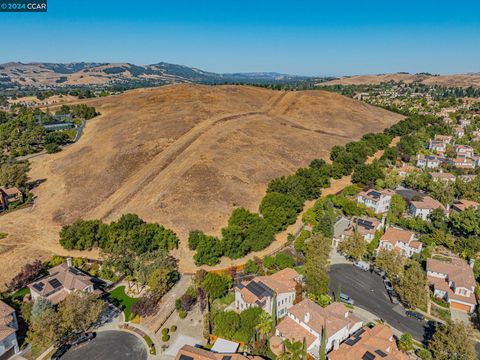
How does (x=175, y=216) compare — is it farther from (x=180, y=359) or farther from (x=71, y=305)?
(x=180, y=359)

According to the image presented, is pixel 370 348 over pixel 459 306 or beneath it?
over

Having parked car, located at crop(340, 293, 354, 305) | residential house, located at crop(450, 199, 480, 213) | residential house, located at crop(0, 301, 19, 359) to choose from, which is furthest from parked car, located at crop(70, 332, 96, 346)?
residential house, located at crop(450, 199, 480, 213)

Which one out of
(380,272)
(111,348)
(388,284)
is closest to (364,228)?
(380,272)

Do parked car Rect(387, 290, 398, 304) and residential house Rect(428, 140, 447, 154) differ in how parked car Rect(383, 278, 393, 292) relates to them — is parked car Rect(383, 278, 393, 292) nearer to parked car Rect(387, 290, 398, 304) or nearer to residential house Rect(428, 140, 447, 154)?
parked car Rect(387, 290, 398, 304)

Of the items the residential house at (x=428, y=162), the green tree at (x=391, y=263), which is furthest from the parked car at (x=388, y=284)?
the residential house at (x=428, y=162)

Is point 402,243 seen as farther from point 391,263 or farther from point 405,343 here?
point 405,343
